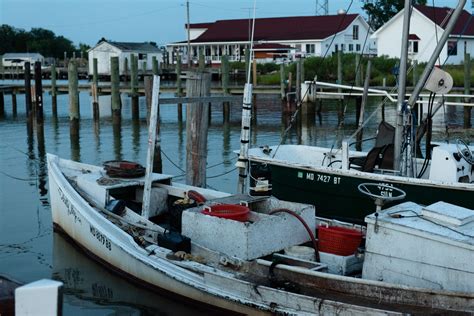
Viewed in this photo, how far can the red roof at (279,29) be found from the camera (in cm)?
6438

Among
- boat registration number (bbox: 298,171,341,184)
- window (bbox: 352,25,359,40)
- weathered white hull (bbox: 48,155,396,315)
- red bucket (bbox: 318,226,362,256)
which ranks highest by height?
window (bbox: 352,25,359,40)

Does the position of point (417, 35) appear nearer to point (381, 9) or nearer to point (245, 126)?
point (381, 9)

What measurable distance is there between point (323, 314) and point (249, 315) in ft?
3.28

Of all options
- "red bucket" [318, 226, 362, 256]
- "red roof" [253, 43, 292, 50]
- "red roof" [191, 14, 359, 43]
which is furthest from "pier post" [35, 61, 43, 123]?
"red roof" [191, 14, 359, 43]

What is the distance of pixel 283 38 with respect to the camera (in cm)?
6512

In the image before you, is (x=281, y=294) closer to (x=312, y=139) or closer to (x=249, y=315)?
(x=249, y=315)

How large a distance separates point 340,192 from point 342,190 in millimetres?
65

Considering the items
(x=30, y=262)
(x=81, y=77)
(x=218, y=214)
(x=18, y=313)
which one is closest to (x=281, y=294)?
(x=218, y=214)

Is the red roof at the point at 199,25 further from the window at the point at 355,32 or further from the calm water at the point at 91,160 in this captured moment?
the calm water at the point at 91,160

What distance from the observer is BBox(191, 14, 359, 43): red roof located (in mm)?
64375

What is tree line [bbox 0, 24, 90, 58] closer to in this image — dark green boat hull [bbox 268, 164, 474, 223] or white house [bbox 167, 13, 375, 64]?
white house [bbox 167, 13, 375, 64]

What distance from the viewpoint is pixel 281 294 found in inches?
294

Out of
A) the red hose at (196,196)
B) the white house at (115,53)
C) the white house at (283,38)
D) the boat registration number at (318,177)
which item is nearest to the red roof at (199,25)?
the white house at (283,38)

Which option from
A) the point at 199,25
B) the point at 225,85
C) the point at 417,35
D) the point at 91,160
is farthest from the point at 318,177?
the point at 199,25
